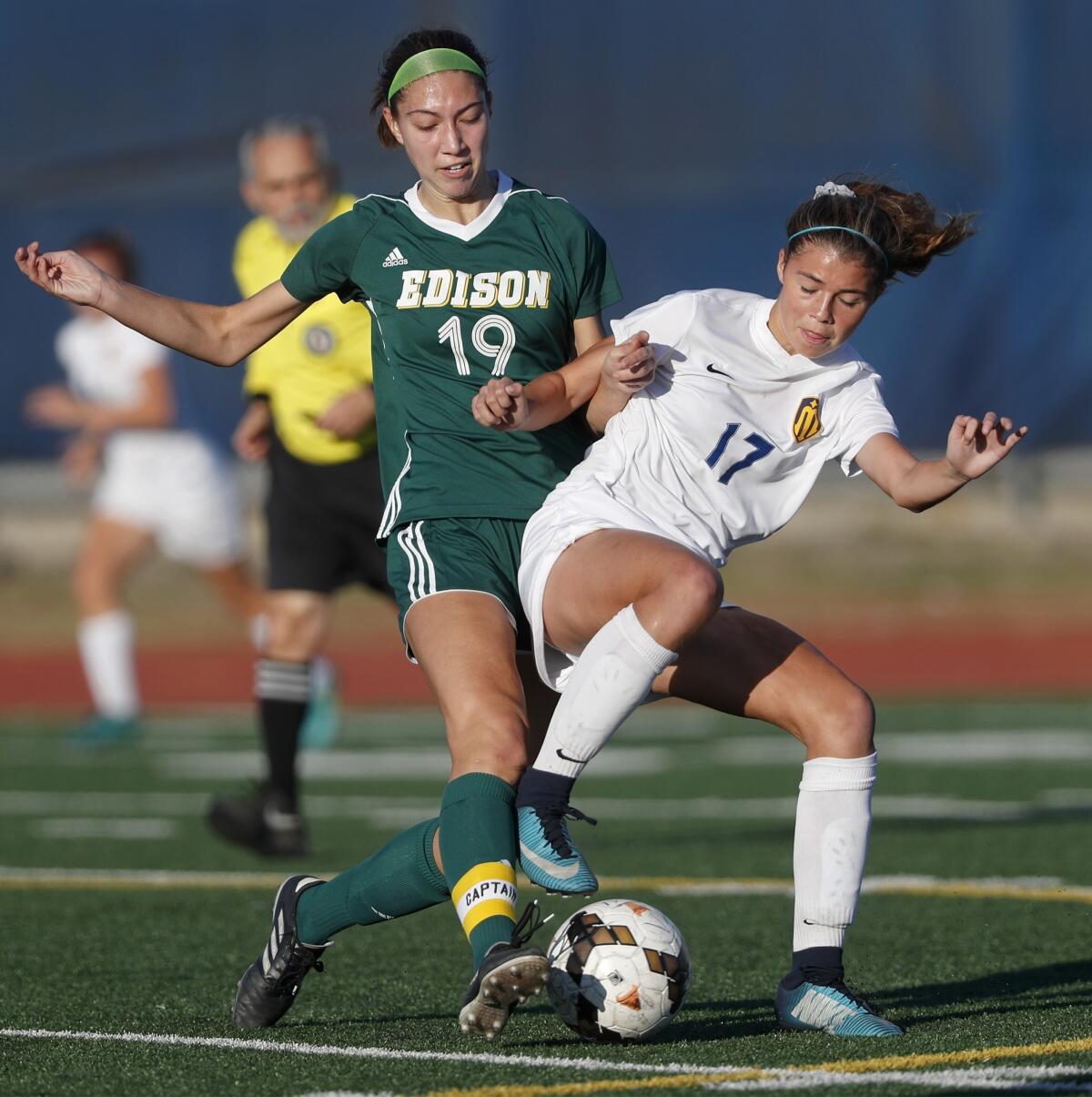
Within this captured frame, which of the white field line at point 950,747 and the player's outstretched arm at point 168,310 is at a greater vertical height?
the player's outstretched arm at point 168,310

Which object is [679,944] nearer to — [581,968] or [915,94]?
[581,968]

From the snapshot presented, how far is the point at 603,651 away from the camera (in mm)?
4074

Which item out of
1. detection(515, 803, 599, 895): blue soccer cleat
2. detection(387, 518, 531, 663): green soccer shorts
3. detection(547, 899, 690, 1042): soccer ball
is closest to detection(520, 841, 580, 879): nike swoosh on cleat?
detection(515, 803, 599, 895): blue soccer cleat

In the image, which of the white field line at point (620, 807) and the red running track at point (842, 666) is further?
the red running track at point (842, 666)

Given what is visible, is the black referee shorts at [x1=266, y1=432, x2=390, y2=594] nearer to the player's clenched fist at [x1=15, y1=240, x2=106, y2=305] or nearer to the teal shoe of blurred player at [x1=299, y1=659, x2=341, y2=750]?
the player's clenched fist at [x1=15, y1=240, x2=106, y2=305]

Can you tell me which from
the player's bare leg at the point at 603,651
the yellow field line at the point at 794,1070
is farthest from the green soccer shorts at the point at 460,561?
the yellow field line at the point at 794,1070

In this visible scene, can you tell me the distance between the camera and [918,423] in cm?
1734

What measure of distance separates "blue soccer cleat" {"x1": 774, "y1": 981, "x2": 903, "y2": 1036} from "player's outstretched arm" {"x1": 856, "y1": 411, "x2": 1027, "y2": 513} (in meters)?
0.97

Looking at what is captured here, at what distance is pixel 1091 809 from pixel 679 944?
4837mm

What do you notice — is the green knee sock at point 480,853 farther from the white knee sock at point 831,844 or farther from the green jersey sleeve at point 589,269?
the green jersey sleeve at point 589,269

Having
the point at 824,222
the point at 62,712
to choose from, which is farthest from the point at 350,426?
the point at 62,712

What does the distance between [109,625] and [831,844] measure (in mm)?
7826

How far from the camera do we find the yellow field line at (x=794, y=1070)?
3.57 meters

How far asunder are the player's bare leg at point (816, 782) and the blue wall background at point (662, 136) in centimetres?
1323
